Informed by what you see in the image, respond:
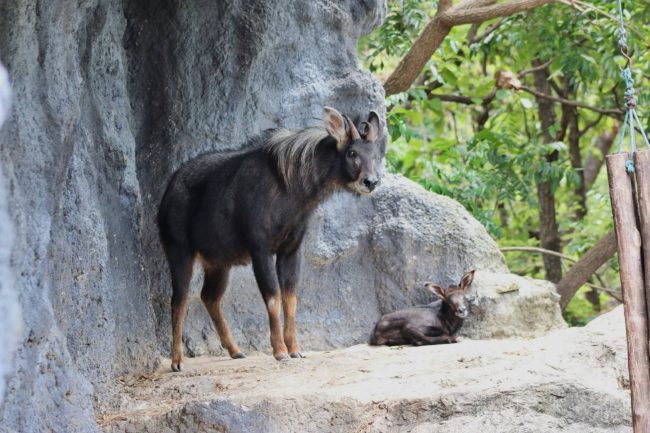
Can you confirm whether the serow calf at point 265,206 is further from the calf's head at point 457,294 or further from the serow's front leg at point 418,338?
the calf's head at point 457,294

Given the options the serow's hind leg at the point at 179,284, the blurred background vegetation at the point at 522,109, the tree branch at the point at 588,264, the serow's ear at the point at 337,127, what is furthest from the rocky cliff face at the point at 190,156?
the tree branch at the point at 588,264

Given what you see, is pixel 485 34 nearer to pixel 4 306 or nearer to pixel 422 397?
pixel 422 397

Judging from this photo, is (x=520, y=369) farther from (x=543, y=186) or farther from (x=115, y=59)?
(x=543, y=186)

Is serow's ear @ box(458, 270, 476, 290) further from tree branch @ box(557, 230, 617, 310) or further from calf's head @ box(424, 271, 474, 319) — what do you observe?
tree branch @ box(557, 230, 617, 310)

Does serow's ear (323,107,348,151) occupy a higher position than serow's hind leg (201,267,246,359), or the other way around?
serow's ear (323,107,348,151)

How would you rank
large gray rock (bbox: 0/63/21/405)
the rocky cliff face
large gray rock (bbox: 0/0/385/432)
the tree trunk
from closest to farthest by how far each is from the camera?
large gray rock (bbox: 0/63/21/405)
large gray rock (bbox: 0/0/385/432)
the rocky cliff face
the tree trunk

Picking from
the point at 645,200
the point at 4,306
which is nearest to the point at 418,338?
the point at 645,200

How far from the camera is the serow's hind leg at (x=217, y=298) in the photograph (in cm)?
933

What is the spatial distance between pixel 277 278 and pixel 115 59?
2263mm

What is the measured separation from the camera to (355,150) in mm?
8969

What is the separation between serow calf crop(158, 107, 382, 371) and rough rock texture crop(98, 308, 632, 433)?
1.14m

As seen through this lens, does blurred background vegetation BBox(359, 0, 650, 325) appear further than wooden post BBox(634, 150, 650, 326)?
Yes

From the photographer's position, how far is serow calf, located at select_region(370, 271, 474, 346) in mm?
9500

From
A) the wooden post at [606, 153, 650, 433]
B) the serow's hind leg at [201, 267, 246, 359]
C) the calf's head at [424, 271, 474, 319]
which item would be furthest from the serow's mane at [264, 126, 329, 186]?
the wooden post at [606, 153, 650, 433]
